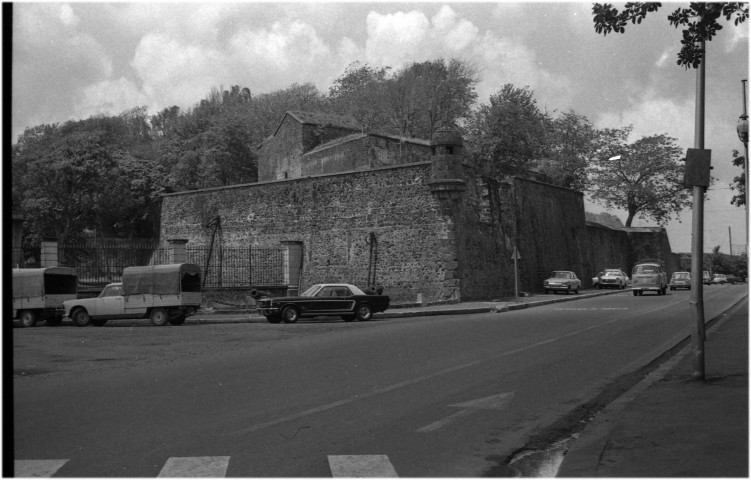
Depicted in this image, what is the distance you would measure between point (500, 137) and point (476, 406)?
48.8m

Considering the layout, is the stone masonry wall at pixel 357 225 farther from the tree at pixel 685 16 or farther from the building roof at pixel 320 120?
the tree at pixel 685 16

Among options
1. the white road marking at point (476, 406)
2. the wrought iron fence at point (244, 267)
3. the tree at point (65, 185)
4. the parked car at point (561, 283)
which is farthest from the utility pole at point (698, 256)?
the tree at point (65, 185)

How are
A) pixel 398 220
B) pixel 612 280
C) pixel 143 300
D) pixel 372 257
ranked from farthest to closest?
pixel 612 280 → pixel 372 257 → pixel 398 220 → pixel 143 300

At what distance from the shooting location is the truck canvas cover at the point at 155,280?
23781 mm

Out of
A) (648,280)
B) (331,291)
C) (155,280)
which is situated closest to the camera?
(155,280)

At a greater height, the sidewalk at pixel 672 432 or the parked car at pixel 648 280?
the parked car at pixel 648 280

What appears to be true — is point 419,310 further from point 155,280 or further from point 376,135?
point 376,135

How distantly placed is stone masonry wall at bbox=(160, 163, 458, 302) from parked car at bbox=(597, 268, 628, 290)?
2257 cm

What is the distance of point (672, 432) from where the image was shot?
23.1 ft

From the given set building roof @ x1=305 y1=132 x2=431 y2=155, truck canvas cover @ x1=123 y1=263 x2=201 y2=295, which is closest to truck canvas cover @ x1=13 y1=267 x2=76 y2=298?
truck canvas cover @ x1=123 y1=263 x2=201 y2=295

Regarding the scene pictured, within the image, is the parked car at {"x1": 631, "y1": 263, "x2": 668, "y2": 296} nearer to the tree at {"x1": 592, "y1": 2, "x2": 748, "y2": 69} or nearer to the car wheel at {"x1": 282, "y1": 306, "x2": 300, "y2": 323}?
the car wheel at {"x1": 282, "y1": 306, "x2": 300, "y2": 323}

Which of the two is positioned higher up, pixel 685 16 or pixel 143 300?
pixel 685 16

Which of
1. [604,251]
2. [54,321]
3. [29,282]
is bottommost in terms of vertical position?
[54,321]

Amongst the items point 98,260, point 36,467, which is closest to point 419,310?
point 98,260
